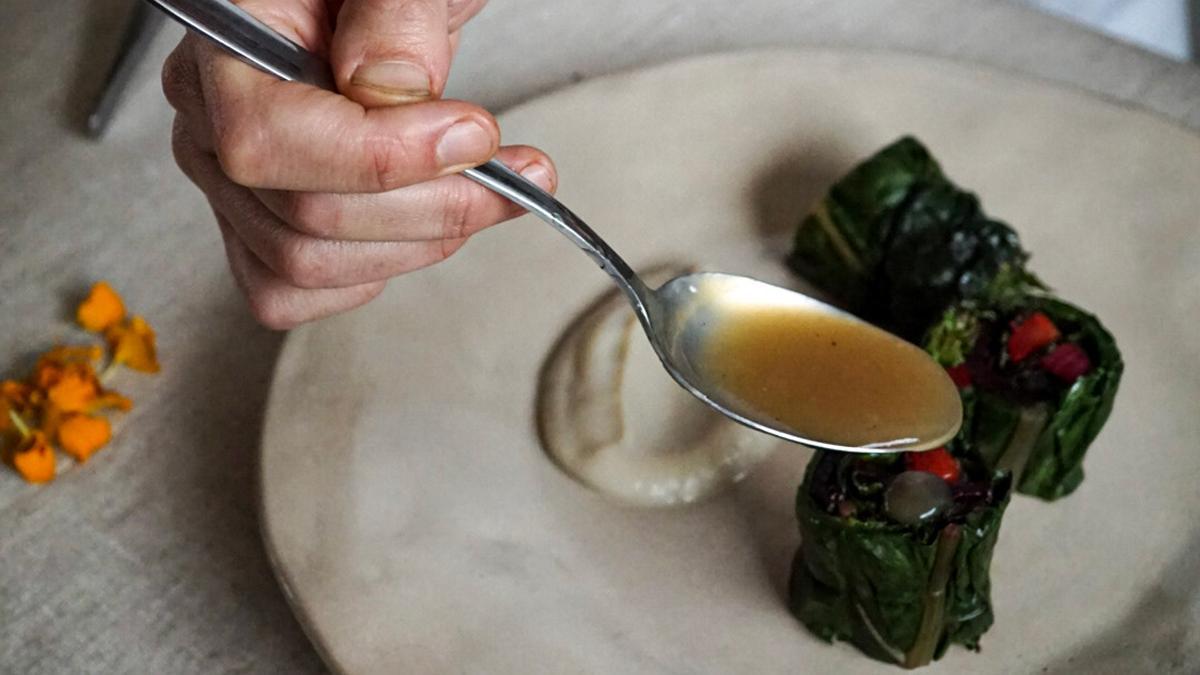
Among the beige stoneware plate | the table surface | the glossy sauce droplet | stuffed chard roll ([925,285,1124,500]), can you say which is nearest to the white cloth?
the table surface

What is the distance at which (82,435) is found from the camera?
1.37 meters

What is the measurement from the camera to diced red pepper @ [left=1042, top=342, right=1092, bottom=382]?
1292 millimetres

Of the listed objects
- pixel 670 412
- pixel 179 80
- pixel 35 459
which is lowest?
pixel 35 459

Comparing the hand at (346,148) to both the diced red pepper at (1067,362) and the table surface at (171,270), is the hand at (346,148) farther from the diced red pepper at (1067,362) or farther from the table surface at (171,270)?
the diced red pepper at (1067,362)

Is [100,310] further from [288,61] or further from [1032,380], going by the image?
[1032,380]

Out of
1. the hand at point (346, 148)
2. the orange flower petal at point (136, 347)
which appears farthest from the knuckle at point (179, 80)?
the orange flower petal at point (136, 347)

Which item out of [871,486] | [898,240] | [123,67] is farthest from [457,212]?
[123,67]

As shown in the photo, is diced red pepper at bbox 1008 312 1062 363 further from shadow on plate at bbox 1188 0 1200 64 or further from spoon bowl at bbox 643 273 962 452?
shadow on plate at bbox 1188 0 1200 64

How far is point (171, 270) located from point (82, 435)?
285 millimetres

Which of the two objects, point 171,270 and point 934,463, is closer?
point 934,463

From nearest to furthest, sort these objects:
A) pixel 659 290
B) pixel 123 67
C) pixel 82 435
A: pixel 659 290 < pixel 82 435 < pixel 123 67

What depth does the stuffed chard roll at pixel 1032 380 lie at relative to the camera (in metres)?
1.29

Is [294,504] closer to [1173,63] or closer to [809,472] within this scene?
[809,472]

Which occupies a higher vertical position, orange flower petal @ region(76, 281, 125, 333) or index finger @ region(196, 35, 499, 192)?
index finger @ region(196, 35, 499, 192)
